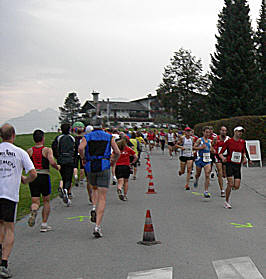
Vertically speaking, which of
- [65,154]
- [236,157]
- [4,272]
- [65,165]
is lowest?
[4,272]

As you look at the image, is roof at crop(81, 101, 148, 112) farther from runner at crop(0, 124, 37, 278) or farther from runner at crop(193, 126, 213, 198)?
runner at crop(0, 124, 37, 278)

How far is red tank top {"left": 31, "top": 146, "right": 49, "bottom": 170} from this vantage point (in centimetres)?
745

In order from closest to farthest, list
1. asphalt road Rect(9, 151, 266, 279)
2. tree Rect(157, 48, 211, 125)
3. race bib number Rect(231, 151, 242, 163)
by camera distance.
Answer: asphalt road Rect(9, 151, 266, 279) → race bib number Rect(231, 151, 242, 163) → tree Rect(157, 48, 211, 125)

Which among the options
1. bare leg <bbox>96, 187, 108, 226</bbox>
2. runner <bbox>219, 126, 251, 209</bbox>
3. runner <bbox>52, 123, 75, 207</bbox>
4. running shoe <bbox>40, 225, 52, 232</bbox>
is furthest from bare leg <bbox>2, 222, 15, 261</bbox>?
runner <bbox>219, 126, 251, 209</bbox>

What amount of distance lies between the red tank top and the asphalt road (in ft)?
4.00

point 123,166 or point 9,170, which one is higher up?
point 9,170

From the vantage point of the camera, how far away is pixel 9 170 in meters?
5.25

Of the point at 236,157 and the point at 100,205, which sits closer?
the point at 100,205

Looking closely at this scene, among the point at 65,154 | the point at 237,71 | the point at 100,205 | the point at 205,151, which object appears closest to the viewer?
the point at 100,205

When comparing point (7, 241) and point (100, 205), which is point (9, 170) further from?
point (100, 205)

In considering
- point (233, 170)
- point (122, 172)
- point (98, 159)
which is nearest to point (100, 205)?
point (98, 159)

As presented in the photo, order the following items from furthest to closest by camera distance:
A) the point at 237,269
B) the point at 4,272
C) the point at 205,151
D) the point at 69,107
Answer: the point at 69,107 < the point at 205,151 < the point at 237,269 < the point at 4,272

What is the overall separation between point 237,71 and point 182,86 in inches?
911

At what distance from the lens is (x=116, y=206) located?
10.6m
